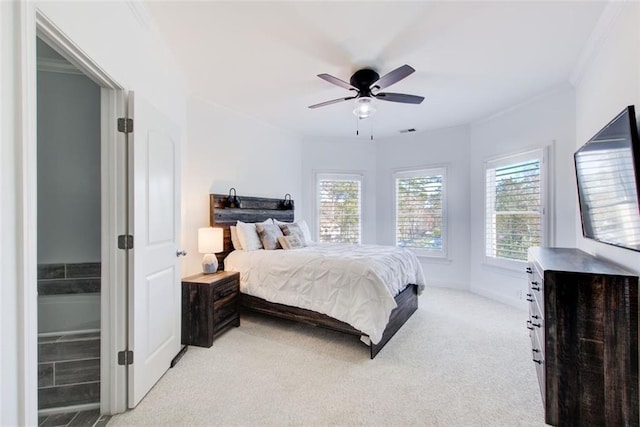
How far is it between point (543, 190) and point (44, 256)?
5349 millimetres

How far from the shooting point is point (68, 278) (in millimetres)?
2330

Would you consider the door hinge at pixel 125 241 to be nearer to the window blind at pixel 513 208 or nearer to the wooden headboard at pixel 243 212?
the wooden headboard at pixel 243 212

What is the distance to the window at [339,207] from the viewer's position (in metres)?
5.44

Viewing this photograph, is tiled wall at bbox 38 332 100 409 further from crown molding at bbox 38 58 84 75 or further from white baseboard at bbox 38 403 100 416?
crown molding at bbox 38 58 84 75

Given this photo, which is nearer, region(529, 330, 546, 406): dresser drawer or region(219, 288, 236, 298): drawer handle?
region(529, 330, 546, 406): dresser drawer

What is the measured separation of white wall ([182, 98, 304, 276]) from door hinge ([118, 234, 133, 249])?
4.44 ft

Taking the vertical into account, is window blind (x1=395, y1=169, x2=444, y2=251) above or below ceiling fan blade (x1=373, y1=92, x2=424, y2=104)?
below

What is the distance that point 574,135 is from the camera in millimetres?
3232

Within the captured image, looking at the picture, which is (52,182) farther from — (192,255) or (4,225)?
(4,225)

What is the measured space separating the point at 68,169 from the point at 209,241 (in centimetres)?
137

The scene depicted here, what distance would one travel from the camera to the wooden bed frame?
2.83 m

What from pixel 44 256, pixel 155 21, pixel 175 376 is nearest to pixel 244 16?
pixel 155 21

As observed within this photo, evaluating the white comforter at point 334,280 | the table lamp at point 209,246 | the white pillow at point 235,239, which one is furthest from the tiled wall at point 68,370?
the white pillow at point 235,239

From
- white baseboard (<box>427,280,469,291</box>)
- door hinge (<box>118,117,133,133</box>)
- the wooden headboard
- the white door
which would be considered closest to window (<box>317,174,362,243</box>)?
the wooden headboard
